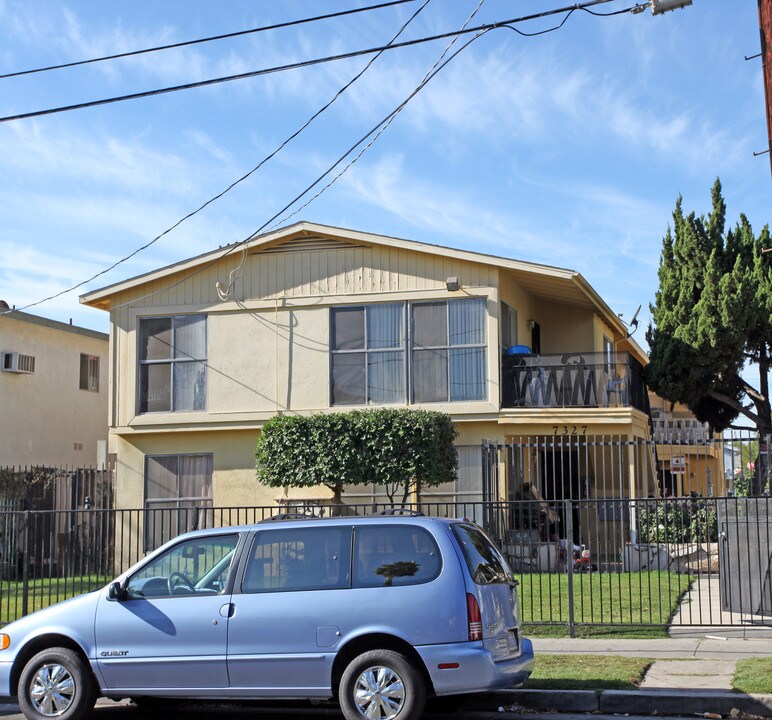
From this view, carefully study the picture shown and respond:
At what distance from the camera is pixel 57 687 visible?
8.79 m

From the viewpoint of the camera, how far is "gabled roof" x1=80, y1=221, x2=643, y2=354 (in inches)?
844

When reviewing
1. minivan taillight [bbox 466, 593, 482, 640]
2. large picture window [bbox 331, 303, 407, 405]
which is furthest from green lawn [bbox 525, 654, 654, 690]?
large picture window [bbox 331, 303, 407, 405]

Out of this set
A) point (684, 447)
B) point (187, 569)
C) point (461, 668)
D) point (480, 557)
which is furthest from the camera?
point (684, 447)

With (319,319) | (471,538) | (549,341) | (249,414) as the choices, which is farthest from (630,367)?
(471,538)

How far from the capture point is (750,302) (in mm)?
25547

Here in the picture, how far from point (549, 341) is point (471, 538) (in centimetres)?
1735

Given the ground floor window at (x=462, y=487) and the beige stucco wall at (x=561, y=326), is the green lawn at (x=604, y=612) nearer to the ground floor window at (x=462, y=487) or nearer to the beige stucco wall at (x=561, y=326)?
the ground floor window at (x=462, y=487)

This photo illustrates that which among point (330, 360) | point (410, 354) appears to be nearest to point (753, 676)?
point (410, 354)

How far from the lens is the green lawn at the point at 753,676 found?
29.9 feet

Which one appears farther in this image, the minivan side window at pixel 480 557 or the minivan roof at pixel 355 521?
the minivan roof at pixel 355 521

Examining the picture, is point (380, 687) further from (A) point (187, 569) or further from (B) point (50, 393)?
(B) point (50, 393)

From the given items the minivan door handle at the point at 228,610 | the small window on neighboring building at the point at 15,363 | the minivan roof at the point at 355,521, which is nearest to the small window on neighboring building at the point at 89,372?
the small window on neighboring building at the point at 15,363

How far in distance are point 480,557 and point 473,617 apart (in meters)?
0.70

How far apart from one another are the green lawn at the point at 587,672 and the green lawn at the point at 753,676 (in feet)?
2.84
